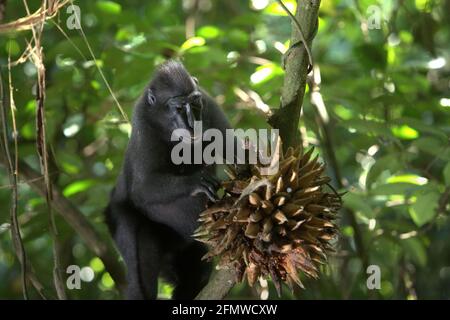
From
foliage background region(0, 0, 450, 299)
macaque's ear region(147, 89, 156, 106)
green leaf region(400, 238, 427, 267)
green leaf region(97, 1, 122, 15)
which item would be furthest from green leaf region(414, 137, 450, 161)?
green leaf region(97, 1, 122, 15)

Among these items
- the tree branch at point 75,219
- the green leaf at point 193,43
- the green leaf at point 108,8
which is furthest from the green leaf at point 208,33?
the tree branch at point 75,219

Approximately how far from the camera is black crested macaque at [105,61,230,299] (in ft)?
11.8

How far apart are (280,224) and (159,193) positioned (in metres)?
1.45

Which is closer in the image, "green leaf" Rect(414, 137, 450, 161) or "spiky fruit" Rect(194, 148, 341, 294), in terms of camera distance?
"spiky fruit" Rect(194, 148, 341, 294)

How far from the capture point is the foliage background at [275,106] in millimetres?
3730

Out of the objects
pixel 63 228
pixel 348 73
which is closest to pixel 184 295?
pixel 63 228

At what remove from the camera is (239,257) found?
7.56ft

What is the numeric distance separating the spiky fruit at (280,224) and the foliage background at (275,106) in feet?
3.74

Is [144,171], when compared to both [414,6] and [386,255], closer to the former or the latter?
[386,255]

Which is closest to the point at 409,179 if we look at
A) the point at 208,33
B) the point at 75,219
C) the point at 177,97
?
the point at 177,97

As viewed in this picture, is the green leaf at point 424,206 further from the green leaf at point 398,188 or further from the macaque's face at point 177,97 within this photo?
the macaque's face at point 177,97

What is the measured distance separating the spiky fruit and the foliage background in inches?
44.9

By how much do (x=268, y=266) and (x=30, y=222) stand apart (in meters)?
1.93

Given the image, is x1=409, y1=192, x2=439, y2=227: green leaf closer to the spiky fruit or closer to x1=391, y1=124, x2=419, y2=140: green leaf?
x1=391, y1=124, x2=419, y2=140: green leaf
